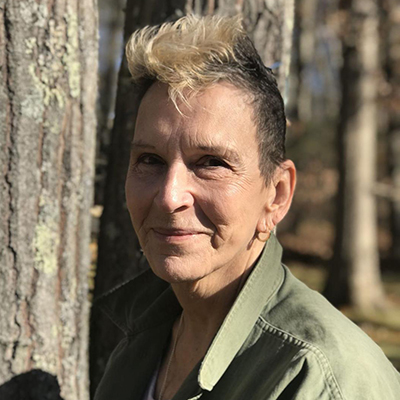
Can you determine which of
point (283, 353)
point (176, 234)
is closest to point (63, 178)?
point (176, 234)

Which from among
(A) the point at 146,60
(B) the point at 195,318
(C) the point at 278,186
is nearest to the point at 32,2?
(A) the point at 146,60

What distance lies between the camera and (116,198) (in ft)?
10.4

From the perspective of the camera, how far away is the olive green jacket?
161 centimetres

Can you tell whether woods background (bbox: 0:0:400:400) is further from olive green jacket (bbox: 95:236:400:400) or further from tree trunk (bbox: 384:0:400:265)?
tree trunk (bbox: 384:0:400:265)

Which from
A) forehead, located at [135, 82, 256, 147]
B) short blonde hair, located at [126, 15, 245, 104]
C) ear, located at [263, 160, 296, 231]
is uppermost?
short blonde hair, located at [126, 15, 245, 104]

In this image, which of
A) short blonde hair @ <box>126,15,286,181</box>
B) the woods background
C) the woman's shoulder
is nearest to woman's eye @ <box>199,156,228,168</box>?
short blonde hair @ <box>126,15,286,181</box>

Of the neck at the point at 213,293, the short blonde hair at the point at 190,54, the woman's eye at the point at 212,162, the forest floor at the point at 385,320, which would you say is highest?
the short blonde hair at the point at 190,54

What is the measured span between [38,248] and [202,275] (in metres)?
0.88

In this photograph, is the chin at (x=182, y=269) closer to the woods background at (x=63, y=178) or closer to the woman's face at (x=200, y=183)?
the woman's face at (x=200, y=183)

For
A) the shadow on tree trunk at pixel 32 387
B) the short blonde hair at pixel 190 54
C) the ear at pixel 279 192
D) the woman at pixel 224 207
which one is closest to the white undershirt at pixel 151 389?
the woman at pixel 224 207

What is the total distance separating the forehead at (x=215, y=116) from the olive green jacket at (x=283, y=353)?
1.46ft

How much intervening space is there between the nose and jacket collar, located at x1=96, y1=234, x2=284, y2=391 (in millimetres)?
Result: 336

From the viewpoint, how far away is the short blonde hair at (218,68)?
1.91 m

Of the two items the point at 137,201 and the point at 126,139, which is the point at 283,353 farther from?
the point at 126,139
